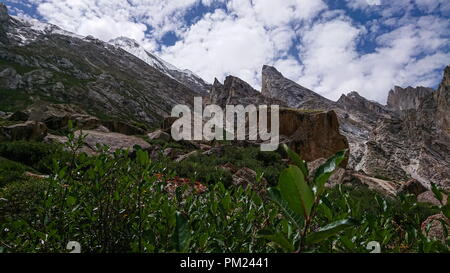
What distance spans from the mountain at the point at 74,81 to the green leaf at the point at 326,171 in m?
68.6

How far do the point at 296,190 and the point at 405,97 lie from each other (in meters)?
172

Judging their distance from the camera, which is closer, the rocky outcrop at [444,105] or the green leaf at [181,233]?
the green leaf at [181,233]

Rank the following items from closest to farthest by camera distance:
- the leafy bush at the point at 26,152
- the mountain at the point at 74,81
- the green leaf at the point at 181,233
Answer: the green leaf at the point at 181,233, the leafy bush at the point at 26,152, the mountain at the point at 74,81

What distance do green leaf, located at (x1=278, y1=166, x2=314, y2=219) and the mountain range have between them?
18.0 m

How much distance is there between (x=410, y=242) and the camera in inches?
62.9

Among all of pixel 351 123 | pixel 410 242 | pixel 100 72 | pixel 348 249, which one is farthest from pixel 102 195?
pixel 100 72

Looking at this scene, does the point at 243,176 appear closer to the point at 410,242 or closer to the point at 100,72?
the point at 410,242

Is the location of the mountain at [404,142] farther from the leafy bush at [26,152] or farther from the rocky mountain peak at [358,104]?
the leafy bush at [26,152]

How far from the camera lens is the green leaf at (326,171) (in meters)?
0.81

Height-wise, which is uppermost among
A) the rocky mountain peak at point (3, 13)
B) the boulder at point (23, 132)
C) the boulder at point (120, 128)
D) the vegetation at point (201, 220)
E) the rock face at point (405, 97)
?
the rocky mountain peak at point (3, 13)

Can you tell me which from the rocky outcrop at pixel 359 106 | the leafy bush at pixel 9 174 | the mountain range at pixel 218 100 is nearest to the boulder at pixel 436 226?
the leafy bush at pixel 9 174

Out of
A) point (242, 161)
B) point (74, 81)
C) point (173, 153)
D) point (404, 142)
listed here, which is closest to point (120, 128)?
point (173, 153)

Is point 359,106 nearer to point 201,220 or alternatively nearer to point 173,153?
point 173,153

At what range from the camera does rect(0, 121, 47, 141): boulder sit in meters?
16.3
